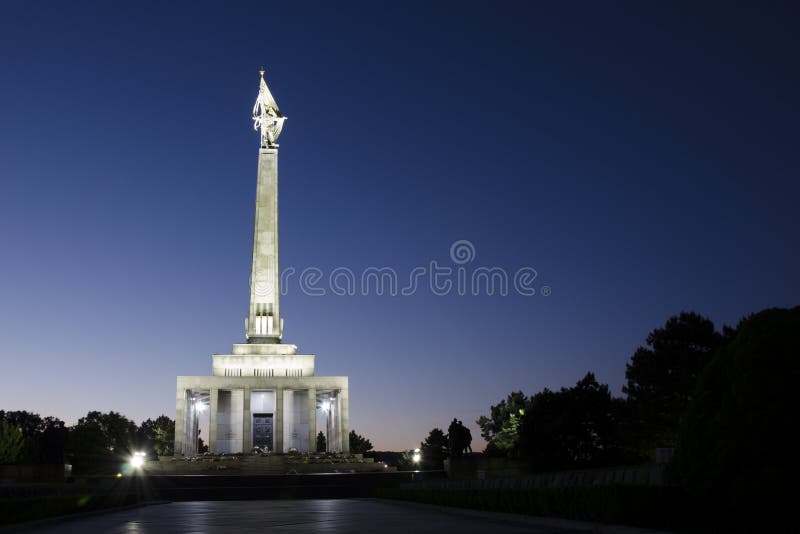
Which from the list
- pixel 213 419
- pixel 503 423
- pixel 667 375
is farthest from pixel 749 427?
pixel 503 423

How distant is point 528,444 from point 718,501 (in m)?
40.6

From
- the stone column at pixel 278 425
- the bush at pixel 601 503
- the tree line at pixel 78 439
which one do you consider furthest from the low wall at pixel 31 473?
the bush at pixel 601 503

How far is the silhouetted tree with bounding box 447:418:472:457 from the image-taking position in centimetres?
4578

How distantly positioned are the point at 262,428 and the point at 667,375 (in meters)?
33.2

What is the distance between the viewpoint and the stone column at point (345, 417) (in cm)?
6112

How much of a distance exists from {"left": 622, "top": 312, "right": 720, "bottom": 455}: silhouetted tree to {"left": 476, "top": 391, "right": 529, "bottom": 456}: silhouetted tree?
80.8 feet

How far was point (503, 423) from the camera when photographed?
8412cm

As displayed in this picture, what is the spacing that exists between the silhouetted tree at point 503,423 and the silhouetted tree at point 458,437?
31465 mm

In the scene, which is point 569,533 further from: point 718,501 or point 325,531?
point 325,531

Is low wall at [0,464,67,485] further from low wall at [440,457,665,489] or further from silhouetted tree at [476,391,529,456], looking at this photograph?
silhouetted tree at [476,391,529,456]

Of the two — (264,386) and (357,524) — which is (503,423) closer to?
(264,386)

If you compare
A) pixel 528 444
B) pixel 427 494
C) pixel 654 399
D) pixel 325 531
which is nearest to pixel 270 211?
pixel 528 444

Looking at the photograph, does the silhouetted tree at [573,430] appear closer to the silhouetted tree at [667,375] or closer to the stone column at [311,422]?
the silhouetted tree at [667,375]

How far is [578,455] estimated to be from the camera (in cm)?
5119
